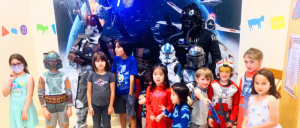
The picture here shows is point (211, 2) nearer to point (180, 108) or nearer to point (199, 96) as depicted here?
point (199, 96)

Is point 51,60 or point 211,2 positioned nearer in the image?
point 51,60

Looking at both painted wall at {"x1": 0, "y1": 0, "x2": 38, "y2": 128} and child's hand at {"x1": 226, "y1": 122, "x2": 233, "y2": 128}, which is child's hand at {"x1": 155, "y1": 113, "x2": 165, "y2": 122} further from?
painted wall at {"x1": 0, "y1": 0, "x2": 38, "y2": 128}

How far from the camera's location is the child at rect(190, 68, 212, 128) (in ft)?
7.13

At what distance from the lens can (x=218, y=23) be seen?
10.2 ft

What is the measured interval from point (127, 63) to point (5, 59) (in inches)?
90.8

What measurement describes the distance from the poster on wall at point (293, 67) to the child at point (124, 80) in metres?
1.95

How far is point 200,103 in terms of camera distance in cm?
222

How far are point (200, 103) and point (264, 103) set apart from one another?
0.69 m

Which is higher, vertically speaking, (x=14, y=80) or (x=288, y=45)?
(x=288, y=45)

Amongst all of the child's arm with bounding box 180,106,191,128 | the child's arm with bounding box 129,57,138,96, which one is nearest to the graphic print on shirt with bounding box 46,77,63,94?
the child's arm with bounding box 129,57,138,96

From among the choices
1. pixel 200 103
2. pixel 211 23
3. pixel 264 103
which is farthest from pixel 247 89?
pixel 211 23

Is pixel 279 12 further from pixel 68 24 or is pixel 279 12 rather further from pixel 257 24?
pixel 68 24

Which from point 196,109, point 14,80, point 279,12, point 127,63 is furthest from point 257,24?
point 14,80

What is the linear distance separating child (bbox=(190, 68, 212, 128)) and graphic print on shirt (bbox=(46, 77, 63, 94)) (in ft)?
6.20
